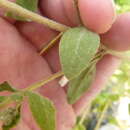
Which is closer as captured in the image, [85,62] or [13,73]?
[85,62]

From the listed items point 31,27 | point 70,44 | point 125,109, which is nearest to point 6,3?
point 70,44

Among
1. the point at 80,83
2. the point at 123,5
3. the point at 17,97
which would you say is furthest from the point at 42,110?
the point at 123,5

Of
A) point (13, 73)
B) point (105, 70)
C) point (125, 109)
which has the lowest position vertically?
point (125, 109)

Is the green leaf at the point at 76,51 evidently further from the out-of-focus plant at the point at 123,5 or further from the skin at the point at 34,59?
the out-of-focus plant at the point at 123,5

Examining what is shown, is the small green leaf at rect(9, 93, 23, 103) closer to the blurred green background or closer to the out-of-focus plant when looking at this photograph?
the blurred green background

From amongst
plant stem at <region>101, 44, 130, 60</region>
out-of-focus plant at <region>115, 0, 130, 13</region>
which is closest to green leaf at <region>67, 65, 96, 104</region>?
plant stem at <region>101, 44, 130, 60</region>

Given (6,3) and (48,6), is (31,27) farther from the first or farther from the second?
(6,3)

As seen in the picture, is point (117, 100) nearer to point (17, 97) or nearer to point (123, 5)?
point (123, 5)
